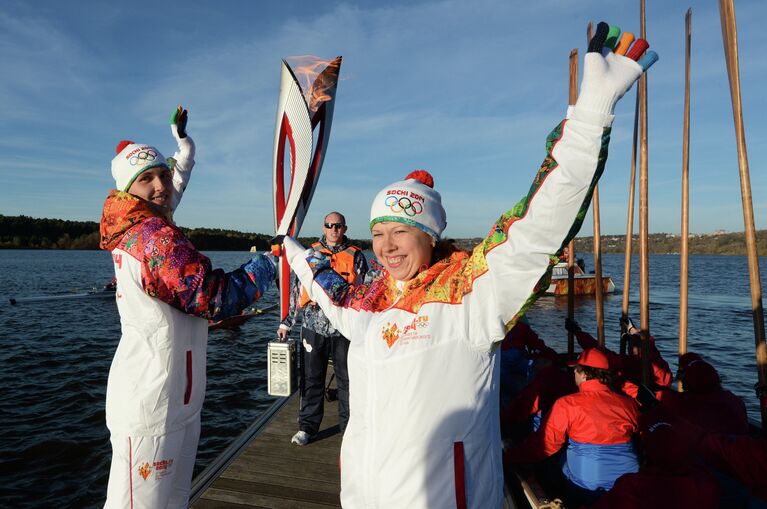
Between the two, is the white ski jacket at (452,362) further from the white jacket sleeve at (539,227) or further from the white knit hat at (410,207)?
the white knit hat at (410,207)

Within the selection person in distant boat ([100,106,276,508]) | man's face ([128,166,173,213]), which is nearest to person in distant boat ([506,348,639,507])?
person in distant boat ([100,106,276,508])

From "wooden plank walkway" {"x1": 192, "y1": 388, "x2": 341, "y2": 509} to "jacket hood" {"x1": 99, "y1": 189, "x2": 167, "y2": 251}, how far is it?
2266 millimetres

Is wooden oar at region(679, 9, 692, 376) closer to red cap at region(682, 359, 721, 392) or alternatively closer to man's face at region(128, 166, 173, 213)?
red cap at region(682, 359, 721, 392)

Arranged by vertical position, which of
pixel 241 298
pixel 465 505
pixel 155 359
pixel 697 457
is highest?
pixel 241 298

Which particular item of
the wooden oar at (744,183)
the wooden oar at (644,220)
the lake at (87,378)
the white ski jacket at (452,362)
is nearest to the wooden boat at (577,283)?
the lake at (87,378)

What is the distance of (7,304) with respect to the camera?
73.4 ft

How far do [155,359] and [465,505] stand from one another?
1514mm

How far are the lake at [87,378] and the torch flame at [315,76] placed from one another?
6164mm

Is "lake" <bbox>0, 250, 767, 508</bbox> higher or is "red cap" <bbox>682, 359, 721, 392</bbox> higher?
"red cap" <bbox>682, 359, 721, 392</bbox>

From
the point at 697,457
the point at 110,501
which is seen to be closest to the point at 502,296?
the point at 110,501

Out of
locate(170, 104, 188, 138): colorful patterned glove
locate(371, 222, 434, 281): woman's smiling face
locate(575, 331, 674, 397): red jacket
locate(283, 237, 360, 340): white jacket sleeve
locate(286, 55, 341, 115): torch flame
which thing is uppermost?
locate(286, 55, 341, 115): torch flame

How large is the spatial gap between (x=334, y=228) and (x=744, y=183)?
11.6 ft

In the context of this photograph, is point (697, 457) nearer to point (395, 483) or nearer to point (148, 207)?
point (395, 483)

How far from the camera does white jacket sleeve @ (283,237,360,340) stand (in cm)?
199
